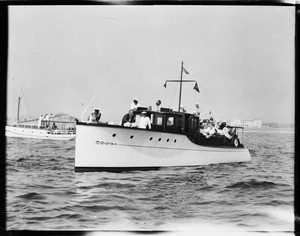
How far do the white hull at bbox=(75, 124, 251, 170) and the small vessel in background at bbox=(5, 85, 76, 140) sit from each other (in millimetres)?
319

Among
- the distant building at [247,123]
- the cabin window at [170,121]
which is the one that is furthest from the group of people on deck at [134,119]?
the distant building at [247,123]

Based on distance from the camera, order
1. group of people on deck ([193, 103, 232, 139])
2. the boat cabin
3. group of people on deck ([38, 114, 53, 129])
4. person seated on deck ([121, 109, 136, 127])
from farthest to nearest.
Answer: the boat cabin → group of people on deck ([193, 103, 232, 139]) → person seated on deck ([121, 109, 136, 127]) → group of people on deck ([38, 114, 53, 129])

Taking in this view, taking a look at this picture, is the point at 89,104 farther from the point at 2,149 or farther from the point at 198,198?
the point at 198,198

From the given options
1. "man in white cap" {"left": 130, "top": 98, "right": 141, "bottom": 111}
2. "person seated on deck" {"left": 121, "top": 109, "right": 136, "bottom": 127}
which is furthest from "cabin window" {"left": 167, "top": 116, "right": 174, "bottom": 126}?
"man in white cap" {"left": 130, "top": 98, "right": 141, "bottom": 111}

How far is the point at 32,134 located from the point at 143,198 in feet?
4.27

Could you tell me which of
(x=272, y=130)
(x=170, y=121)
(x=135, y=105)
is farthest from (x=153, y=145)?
(x=272, y=130)

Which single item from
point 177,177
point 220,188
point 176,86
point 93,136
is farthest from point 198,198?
point 93,136

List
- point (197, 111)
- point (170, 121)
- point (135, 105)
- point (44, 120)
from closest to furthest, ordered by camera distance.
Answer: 1. point (44, 120)
2. point (135, 105)
3. point (197, 111)
4. point (170, 121)

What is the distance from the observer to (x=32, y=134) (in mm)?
3611

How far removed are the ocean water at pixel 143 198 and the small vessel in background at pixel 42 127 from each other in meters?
0.08

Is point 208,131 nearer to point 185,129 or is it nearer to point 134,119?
point 185,129

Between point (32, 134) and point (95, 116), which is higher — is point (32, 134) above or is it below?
below

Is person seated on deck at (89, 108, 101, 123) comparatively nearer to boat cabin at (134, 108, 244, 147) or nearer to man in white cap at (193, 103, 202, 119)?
man in white cap at (193, 103, 202, 119)

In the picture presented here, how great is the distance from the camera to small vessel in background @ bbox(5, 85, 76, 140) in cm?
336
